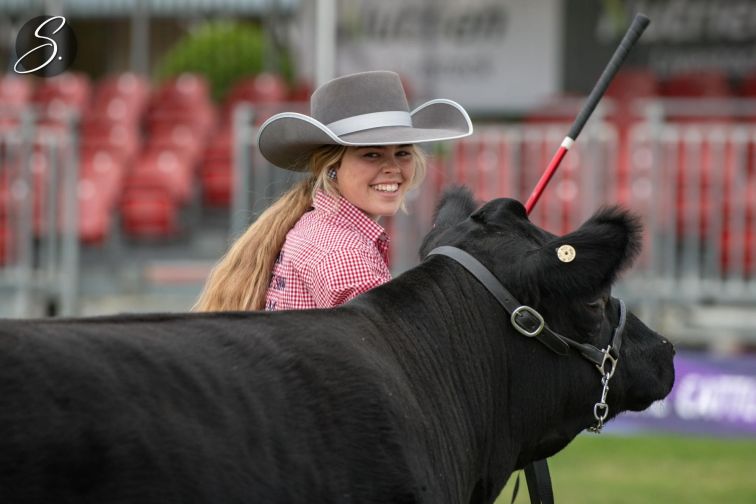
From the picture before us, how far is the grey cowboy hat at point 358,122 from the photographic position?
3.83 metres

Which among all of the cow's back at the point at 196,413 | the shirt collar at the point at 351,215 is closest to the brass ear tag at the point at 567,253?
the cow's back at the point at 196,413

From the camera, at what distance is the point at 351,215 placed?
383 cm

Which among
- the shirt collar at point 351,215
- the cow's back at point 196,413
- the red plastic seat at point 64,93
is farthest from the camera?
the red plastic seat at point 64,93

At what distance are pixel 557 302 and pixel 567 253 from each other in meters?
0.16

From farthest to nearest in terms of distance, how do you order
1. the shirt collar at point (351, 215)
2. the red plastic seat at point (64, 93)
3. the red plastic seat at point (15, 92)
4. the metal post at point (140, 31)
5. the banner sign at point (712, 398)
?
1. the metal post at point (140, 31)
2. the red plastic seat at point (64, 93)
3. the red plastic seat at point (15, 92)
4. the banner sign at point (712, 398)
5. the shirt collar at point (351, 215)

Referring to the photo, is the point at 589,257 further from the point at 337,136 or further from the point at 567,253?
the point at 337,136

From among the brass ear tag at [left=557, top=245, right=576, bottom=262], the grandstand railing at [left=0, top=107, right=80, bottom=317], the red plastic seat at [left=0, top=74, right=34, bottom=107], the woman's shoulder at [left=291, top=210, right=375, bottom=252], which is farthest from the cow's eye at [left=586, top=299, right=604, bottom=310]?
the red plastic seat at [left=0, top=74, right=34, bottom=107]

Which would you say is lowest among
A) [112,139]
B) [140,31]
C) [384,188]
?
[384,188]

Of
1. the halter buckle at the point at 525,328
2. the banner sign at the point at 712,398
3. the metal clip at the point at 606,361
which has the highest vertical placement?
the halter buckle at the point at 525,328

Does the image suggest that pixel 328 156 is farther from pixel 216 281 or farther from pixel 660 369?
pixel 660 369

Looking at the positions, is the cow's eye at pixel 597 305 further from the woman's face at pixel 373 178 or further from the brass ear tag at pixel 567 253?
the woman's face at pixel 373 178

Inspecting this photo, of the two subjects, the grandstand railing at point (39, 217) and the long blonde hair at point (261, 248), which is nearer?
the long blonde hair at point (261, 248)

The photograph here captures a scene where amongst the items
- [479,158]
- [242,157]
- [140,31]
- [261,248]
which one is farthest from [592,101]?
[140,31]

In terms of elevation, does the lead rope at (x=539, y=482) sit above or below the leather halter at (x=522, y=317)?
below
